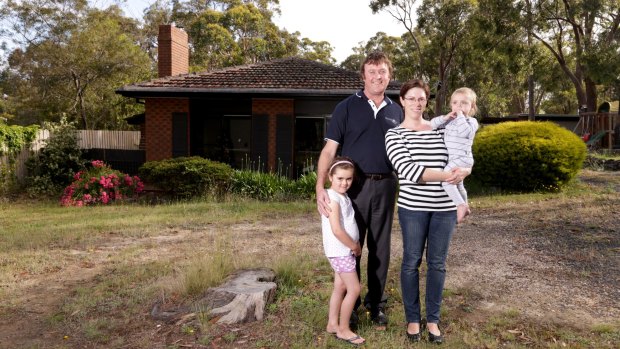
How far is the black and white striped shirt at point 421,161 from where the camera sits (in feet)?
11.4

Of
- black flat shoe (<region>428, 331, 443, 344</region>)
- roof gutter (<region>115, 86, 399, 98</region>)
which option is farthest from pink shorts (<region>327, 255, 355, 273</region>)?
roof gutter (<region>115, 86, 399, 98</region>)

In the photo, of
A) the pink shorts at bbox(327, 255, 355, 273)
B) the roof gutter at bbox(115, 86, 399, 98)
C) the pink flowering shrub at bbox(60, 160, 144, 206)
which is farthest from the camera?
the roof gutter at bbox(115, 86, 399, 98)

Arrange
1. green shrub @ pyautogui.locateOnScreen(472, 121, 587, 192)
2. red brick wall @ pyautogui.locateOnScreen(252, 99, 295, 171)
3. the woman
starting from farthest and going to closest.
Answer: red brick wall @ pyautogui.locateOnScreen(252, 99, 295, 171) < green shrub @ pyautogui.locateOnScreen(472, 121, 587, 192) < the woman

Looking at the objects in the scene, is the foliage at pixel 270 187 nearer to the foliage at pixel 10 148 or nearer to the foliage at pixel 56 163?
the foliage at pixel 56 163

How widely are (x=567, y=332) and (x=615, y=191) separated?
907 cm

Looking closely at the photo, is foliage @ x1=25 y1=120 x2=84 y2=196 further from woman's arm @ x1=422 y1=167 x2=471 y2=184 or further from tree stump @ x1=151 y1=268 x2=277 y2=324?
woman's arm @ x1=422 y1=167 x2=471 y2=184

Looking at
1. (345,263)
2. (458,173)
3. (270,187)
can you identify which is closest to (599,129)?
(270,187)

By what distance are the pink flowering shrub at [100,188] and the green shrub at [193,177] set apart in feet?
3.11

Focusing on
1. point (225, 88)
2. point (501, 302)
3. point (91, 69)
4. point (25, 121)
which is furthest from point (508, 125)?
point (25, 121)

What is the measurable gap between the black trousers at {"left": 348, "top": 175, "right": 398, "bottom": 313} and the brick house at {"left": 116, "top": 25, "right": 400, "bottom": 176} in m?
10.5

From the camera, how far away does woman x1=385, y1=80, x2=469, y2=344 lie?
3.48 meters

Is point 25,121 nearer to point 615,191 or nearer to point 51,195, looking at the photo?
point 51,195

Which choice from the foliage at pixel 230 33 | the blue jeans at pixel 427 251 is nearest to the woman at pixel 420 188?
the blue jeans at pixel 427 251

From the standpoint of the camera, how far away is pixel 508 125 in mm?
12734
